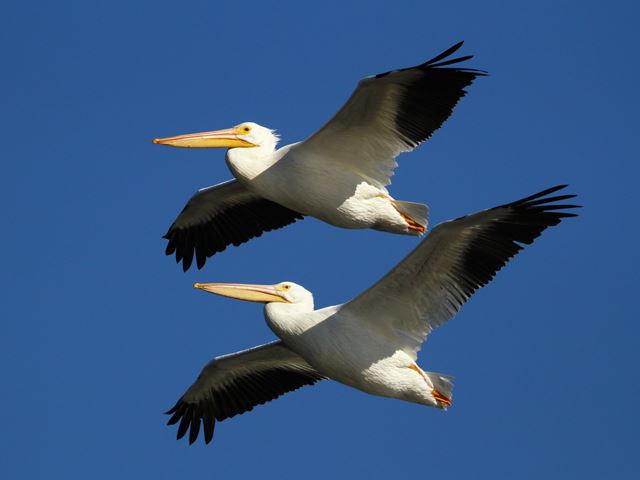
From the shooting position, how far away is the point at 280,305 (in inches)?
583

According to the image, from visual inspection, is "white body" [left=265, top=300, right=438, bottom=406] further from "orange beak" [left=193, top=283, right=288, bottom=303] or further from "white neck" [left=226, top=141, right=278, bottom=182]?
"white neck" [left=226, top=141, right=278, bottom=182]

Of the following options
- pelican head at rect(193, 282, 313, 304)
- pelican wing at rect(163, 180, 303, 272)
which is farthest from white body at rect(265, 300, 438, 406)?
pelican wing at rect(163, 180, 303, 272)

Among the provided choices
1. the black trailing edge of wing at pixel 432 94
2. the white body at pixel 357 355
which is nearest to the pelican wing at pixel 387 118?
the black trailing edge of wing at pixel 432 94

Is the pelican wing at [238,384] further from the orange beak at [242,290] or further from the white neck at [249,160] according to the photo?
the white neck at [249,160]

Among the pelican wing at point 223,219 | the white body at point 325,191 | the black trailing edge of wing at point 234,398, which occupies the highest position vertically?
the pelican wing at point 223,219

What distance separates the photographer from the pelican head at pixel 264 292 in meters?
14.9

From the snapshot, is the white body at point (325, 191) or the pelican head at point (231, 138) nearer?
the white body at point (325, 191)

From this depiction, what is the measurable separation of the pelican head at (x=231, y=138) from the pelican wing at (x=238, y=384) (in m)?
1.99

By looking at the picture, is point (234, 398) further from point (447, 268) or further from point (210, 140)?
point (447, 268)

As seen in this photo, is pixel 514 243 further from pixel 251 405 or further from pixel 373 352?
pixel 251 405

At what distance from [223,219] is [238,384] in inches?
82.0

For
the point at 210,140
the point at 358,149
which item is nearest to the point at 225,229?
the point at 210,140

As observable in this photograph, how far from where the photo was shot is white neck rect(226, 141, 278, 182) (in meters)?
15.3

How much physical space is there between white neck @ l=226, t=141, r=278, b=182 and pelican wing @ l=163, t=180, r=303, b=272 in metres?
1.64
